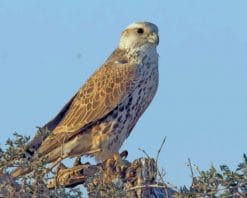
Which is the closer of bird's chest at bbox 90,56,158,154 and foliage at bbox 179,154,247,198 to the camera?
foliage at bbox 179,154,247,198

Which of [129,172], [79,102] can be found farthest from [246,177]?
[79,102]

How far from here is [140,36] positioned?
373 inches

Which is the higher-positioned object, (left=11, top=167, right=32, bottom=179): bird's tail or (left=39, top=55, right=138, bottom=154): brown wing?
(left=39, top=55, right=138, bottom=154): brown wing

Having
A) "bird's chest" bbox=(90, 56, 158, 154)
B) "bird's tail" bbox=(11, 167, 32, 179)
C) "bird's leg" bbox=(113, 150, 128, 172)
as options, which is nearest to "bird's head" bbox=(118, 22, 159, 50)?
"bird's chest" bbox=(90, 56, 158, 154)

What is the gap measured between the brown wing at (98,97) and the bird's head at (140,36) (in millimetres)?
299

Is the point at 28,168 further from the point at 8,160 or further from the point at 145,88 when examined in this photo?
the point at 145,88

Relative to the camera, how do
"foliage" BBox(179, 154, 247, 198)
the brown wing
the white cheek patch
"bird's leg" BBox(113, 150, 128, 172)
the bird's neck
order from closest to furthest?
"foliage" BBox(179, 154, 247, 198) → "bird's leg" BBox(113, 150, 128, 172) → the brown wing → the bird's neck → the white cheek patch

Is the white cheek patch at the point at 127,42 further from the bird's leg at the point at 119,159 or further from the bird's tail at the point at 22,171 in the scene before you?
the bird's tail at the point at 22,171

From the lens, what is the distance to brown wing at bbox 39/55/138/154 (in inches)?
349

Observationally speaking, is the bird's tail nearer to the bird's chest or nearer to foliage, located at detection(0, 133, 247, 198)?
foliage, located at detection(0, 133, 247, 198)

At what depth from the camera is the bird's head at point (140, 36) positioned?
367 inches

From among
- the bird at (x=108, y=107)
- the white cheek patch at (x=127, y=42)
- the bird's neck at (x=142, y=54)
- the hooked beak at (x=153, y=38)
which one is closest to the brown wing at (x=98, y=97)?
the bird at (x=108, y=107)

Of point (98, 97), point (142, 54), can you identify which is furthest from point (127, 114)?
point (142, 54)

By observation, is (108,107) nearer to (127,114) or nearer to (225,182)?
(127,114)
